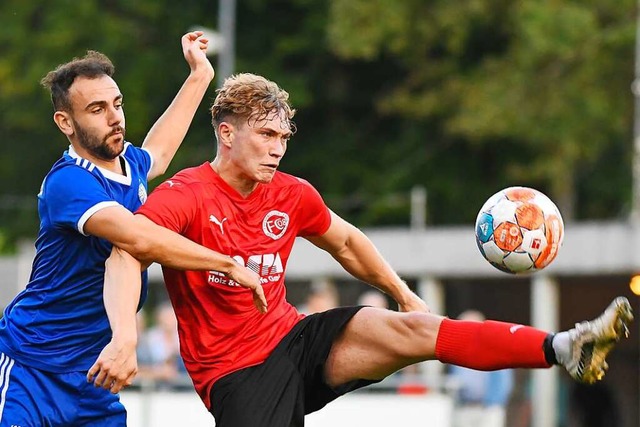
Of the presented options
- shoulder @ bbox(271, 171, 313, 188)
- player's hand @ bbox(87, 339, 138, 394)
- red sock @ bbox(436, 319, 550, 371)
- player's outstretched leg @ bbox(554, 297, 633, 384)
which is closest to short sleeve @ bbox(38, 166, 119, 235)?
player's hand @ bbox(87, 339, 138, 394)

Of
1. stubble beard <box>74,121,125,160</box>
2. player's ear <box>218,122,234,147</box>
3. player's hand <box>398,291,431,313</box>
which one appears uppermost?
player's ear <box>218,122,234,147</box>

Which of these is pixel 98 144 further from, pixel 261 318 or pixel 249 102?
pixel 261 318

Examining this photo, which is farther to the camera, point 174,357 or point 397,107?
point 397,107

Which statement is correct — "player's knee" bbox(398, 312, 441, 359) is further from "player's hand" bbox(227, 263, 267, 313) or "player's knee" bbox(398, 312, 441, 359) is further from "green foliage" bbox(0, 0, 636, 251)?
"green foliage" bbox(0, 0, 636, 251)

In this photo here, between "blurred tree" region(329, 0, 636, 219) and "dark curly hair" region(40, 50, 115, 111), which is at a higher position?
"blurred tree" region(329, 0, 636, 219)

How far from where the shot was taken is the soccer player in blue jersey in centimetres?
664

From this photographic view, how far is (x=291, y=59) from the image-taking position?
33625mm

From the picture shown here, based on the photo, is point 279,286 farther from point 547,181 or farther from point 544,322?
point 547,181

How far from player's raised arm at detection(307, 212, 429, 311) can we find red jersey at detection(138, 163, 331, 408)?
0.41 m

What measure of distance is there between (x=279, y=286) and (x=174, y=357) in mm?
7087

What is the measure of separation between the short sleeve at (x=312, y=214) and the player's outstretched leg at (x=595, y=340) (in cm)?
165

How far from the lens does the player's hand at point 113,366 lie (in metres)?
6.38

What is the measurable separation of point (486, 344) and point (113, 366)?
1.73m

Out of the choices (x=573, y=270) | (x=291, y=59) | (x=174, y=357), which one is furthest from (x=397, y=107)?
(x=174, y=357)
